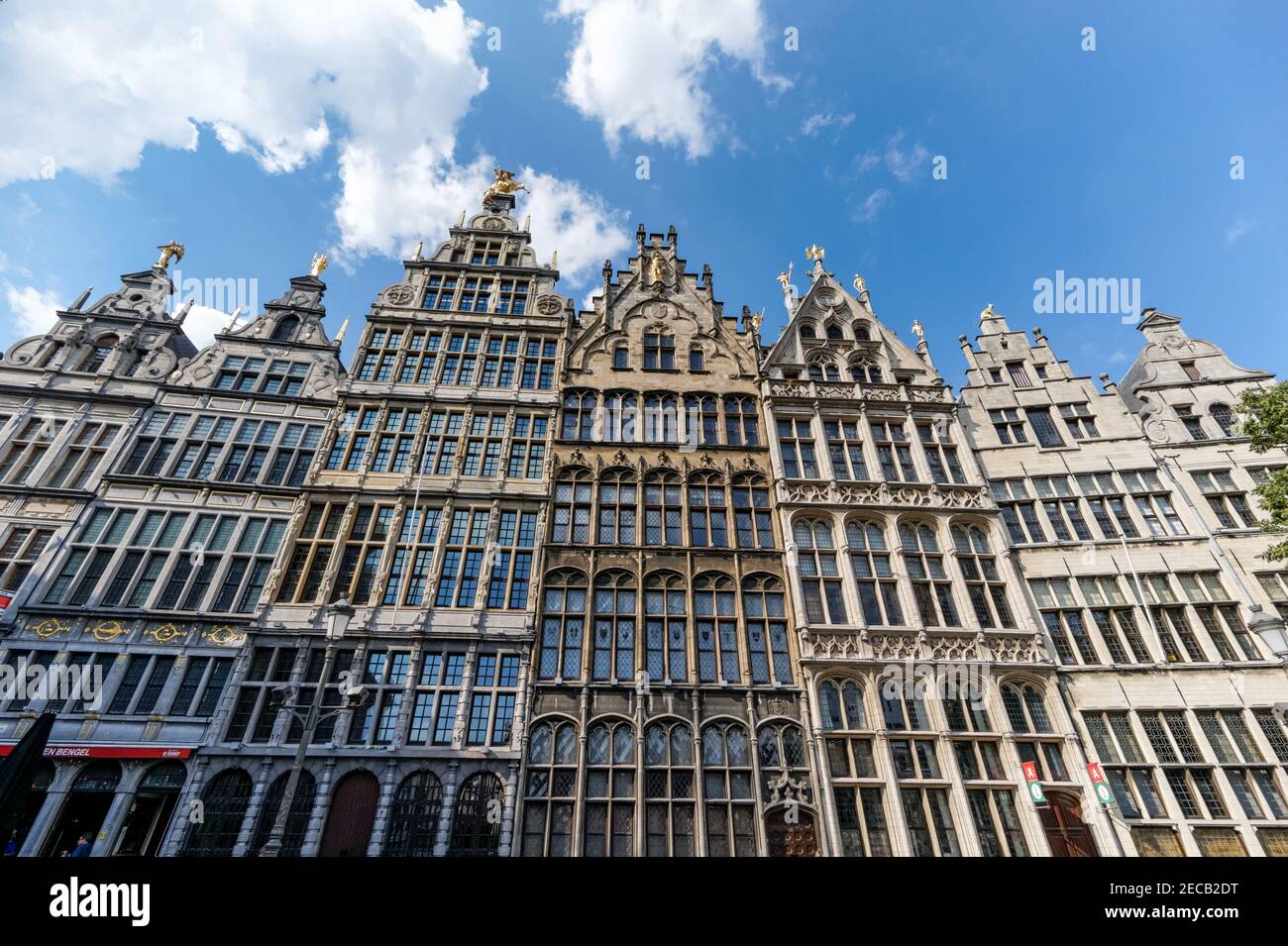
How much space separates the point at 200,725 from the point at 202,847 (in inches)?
137

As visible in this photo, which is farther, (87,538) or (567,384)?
(567,384)

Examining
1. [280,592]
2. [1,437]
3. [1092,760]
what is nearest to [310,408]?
[280,592]

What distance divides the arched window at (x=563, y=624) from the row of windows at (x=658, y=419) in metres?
6.44

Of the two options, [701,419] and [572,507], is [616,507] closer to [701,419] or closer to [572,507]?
[572,507]

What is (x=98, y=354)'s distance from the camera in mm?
26062

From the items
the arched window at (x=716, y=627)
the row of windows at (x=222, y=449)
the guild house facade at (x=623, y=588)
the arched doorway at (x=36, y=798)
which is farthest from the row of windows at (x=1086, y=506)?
the arched doorway at (x=36, y=798)

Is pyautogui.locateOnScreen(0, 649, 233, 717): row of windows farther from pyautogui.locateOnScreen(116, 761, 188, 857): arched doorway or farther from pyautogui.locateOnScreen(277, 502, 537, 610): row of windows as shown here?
pyautogui.locateOnScreen(277, 502, 537, 610): row of windows

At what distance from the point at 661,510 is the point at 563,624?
6.01 meters

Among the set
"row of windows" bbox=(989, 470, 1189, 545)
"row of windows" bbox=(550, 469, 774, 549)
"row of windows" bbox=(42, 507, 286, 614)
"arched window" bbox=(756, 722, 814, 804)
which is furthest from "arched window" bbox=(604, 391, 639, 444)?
"row of windows" bbox=(989, 470, 1189, 545)

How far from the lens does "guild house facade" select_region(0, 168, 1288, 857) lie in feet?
57.7

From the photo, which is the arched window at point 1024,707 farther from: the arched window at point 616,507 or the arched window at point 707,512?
the arched window at point 616,507

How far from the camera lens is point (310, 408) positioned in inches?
989
